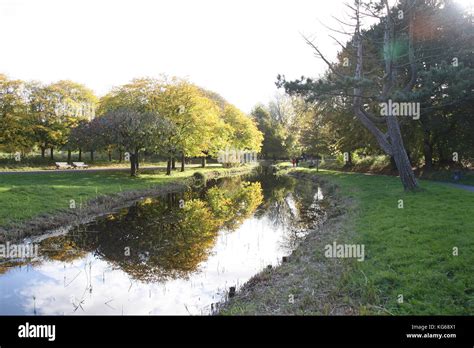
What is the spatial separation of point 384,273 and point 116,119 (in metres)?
27.7

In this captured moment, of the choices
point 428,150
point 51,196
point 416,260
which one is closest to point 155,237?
point 51,196

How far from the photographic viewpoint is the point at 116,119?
101 ft

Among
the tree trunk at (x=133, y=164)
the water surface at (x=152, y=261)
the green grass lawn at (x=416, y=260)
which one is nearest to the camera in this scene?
the green grass lawn at (x=416, y=260)

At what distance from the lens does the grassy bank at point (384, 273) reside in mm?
7168

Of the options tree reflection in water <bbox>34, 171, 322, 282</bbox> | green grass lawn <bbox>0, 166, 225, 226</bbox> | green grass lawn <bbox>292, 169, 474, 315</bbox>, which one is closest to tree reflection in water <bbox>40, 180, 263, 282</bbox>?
tree reflection in water <bbox>34, 171, 322, 282</bbox>

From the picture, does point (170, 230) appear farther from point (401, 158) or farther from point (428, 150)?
point (428, 150)

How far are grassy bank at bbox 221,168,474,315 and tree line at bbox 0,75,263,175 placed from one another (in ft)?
75.0

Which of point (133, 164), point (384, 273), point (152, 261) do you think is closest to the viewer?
point (384, 273)

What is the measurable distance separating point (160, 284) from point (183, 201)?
585 inches

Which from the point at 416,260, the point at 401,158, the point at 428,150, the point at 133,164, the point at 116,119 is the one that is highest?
the point at 116,119

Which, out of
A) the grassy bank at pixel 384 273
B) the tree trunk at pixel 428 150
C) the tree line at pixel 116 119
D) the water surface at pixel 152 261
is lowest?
the water surface at pixel 152 261

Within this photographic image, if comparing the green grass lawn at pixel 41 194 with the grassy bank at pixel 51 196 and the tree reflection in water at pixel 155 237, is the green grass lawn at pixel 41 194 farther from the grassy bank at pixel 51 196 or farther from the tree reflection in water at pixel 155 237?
the tree reflection in water at pixel 155 237

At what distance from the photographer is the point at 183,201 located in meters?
24.8

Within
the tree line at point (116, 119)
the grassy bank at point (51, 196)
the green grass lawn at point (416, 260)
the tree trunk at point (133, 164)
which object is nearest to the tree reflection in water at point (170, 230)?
the grassy bank at point (51, 196)
